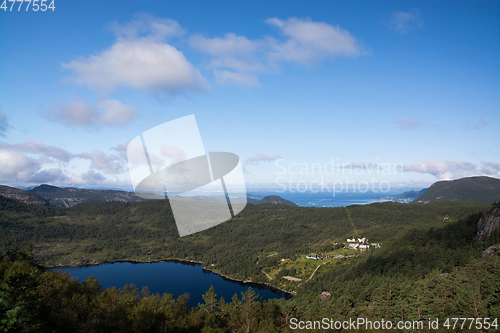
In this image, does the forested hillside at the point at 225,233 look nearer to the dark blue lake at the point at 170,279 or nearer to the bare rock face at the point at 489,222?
the dark blue lake at the point at 170,279

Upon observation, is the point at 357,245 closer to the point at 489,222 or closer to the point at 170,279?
the point at 489,222

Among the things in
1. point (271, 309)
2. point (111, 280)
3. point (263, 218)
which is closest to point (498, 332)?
point (271, 309)

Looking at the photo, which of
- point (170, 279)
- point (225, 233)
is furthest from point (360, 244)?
point (225, 233)

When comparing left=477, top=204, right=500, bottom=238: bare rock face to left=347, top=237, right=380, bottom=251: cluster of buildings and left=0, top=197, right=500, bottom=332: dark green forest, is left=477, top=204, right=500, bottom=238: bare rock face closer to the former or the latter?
left=0, top=197, right=500, bottom=332: dark green forest

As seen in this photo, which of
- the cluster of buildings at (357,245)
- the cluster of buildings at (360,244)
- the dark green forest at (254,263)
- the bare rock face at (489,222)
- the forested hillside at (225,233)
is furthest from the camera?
the forested hillside at (225,233)

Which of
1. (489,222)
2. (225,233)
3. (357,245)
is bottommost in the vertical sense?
(225,233)

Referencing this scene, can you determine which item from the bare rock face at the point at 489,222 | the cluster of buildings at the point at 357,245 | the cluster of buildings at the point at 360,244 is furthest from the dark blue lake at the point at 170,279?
the bare rock face at the point at 489,222
